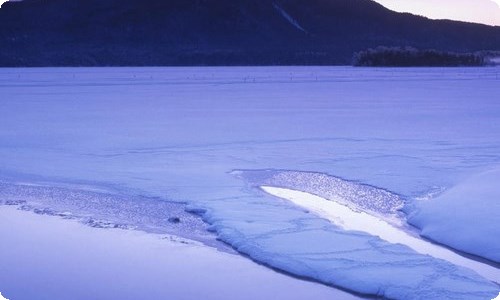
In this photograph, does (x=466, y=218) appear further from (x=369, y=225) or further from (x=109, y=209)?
(x=109, y=209)

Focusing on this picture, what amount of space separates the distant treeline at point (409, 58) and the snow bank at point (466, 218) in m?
55.2

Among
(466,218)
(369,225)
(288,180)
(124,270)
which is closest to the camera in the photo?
(124,270)

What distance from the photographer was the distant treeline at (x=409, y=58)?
6088 centimetres

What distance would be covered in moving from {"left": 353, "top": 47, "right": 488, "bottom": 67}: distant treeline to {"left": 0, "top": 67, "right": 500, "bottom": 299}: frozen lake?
4699 centimetres

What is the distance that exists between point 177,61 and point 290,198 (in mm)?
64546

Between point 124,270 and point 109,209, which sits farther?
point 109,209

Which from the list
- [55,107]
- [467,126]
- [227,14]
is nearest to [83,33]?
[227,14]

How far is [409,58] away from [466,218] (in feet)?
196

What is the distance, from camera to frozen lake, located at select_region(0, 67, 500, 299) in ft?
15.6

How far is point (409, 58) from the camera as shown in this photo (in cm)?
6322

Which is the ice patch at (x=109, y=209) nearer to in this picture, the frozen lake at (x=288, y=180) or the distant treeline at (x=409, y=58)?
the frozen lake at (x=288, y=180)

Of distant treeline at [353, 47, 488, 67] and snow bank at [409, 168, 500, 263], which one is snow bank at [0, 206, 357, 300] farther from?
distant treeline at [353, 47, 488, 67]

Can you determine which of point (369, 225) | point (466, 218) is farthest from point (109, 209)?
point (466, 218)

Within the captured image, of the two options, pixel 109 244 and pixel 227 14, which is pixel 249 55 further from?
pixel 109 244
